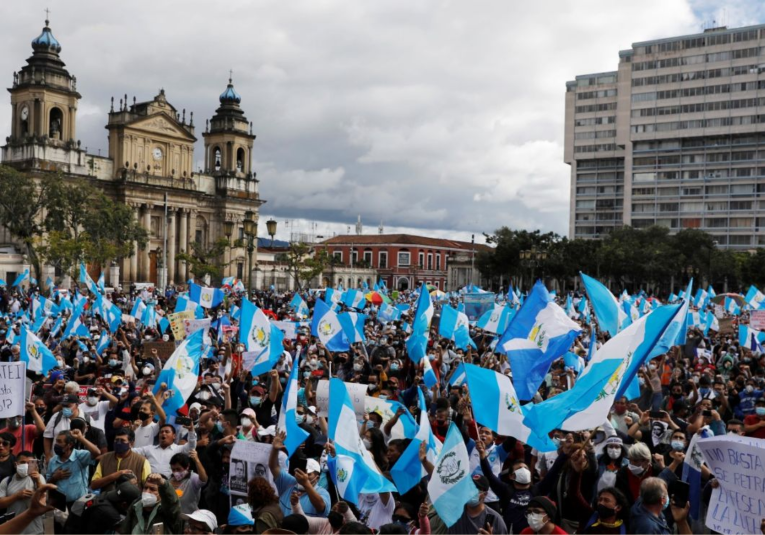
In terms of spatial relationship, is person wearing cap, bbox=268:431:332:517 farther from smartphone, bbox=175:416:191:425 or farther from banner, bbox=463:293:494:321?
banner, bbox=463:293:494:321

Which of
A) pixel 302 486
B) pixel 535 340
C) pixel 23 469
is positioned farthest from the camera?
pixel 535 340

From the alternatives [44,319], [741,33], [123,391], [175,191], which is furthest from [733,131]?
[123,391]

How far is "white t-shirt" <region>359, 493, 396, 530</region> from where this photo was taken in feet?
22.6

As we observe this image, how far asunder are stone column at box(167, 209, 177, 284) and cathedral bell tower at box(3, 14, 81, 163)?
35.9 ft

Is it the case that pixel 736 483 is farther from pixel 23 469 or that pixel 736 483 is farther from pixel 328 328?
pixel 328 328

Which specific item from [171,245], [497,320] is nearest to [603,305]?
[497,320]

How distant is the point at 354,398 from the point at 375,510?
2941 millimetres

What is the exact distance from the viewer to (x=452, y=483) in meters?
6.21

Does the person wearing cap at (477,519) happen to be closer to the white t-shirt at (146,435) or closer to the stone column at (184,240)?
the white t-shirt at (146,435)

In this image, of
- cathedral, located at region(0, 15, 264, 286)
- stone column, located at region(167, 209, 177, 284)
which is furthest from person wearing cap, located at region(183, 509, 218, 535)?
stone column, located at region(167, 209, 177, 284)

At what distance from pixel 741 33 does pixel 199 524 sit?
101437 millimetres

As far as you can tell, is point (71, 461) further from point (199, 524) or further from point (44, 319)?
point (44, 319)

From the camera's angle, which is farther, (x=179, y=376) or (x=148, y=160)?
(x=148, y=160)

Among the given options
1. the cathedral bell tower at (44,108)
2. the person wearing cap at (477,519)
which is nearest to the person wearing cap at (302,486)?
the person wearing cap at (477,519)
